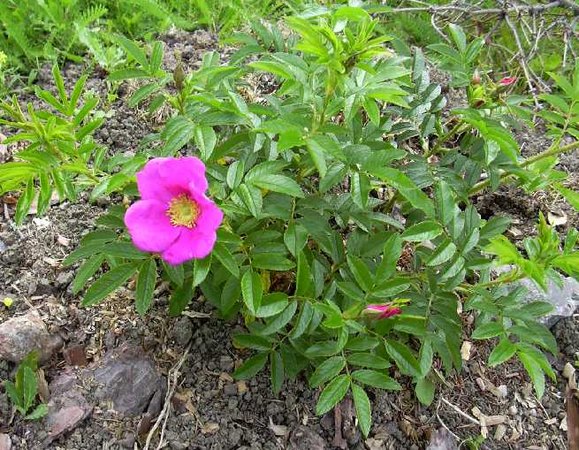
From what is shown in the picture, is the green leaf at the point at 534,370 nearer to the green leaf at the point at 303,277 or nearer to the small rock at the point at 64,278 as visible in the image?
the green leaf at the point at 303,277

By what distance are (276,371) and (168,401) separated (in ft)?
1.10

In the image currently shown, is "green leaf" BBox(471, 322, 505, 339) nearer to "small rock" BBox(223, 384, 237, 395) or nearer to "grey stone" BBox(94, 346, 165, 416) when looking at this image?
"small rock" BBox(223, 384, 237, 395)

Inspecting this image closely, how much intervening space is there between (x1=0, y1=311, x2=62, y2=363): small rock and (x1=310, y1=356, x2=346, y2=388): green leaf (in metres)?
0.81

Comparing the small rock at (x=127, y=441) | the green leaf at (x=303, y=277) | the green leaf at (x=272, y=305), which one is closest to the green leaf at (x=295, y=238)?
the green leaf at (x=303, y=277)

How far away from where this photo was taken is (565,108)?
1999 millimetres

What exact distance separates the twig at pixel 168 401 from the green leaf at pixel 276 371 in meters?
0.30

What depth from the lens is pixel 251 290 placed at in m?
1.69

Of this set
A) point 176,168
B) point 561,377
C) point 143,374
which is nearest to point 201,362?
point 143,374

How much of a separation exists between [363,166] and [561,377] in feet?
3.78

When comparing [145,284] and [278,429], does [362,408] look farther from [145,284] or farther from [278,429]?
[145,284]

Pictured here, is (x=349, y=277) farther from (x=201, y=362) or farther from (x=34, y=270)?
(x=34, y=270)

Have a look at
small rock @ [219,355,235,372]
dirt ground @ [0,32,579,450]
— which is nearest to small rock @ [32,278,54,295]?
dirt ground @ [0,32,579,450]

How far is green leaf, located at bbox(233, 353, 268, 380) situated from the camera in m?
1.96

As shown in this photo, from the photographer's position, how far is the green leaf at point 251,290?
5.45 feet
